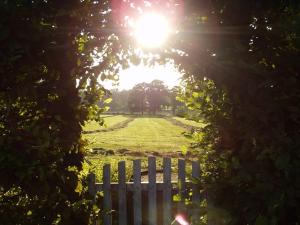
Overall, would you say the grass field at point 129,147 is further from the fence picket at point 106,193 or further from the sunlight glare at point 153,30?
the sunlight glare at point 153,30

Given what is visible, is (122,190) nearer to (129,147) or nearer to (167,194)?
(167,194)

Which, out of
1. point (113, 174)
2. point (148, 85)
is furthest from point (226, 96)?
point (148, 85)

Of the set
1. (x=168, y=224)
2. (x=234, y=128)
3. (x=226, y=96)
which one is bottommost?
(x=168, y=224)

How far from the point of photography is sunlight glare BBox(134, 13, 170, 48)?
3803 mm

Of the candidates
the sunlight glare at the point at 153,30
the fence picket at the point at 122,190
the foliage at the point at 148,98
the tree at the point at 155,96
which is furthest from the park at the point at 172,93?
the tree at the point at 155,96

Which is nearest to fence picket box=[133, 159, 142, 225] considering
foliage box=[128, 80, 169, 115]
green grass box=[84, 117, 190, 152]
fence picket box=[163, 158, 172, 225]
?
fence picket box=[163, 158, 172, 225]

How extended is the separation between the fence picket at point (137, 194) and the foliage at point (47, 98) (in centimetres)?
83

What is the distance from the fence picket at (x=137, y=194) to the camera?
5469 mm

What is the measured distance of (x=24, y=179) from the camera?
4172 mm

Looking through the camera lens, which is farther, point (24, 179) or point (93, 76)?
point (93, 76)

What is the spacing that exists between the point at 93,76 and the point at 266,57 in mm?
2028

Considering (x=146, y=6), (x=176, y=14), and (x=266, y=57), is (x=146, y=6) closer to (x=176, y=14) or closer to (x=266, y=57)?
(x=176, y=14)

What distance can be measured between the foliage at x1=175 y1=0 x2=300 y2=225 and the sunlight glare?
0.68 ft

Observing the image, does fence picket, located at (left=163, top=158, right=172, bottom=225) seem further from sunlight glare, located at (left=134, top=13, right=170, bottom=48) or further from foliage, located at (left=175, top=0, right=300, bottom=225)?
sunlight glare, located at (left=134, top=13, right=170, bottom=48)
